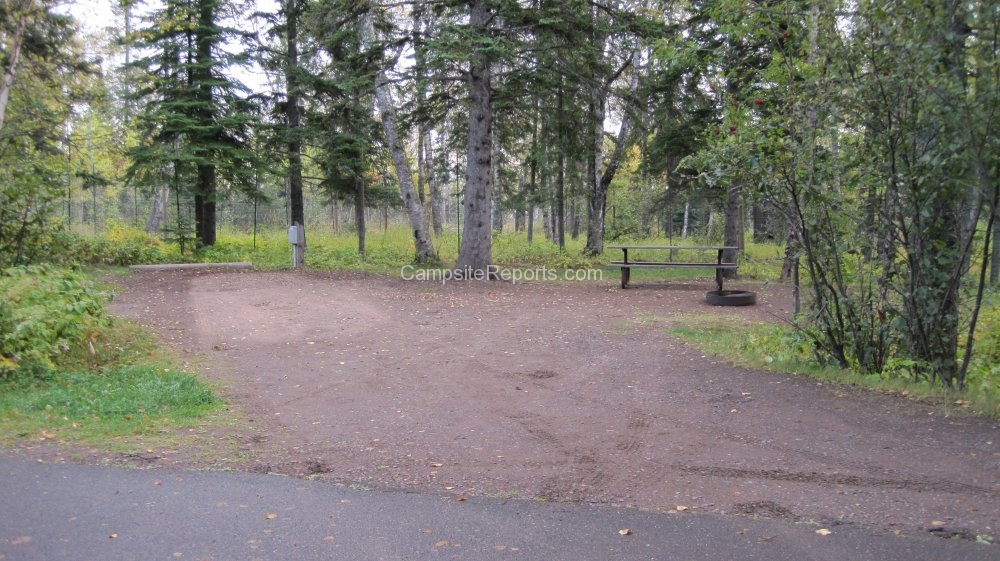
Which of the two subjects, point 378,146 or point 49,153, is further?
point 378,146

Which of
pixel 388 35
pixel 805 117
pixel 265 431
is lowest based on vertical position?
pixel 265 431

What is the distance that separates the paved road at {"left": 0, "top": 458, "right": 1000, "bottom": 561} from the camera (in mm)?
3311

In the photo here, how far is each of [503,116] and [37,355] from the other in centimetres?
1520

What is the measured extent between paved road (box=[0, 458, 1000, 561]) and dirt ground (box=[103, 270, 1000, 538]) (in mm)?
215

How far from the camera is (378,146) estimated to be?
2169 centimetres

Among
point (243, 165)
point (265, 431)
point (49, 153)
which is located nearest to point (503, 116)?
point (243, 165)

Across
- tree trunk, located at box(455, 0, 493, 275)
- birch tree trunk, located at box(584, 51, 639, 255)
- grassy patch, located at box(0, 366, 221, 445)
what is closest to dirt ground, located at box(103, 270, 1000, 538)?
grassy patch, located at box(0, 366, 221, 445)

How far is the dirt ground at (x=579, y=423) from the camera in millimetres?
4047

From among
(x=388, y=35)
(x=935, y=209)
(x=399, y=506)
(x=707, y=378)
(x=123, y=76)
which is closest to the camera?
(x=399, y=506)

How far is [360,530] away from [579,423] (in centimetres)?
244

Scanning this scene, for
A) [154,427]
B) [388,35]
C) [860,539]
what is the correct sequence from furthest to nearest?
[388,35], [154,427], [860,539]

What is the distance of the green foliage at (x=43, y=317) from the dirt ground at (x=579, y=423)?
1214 mm

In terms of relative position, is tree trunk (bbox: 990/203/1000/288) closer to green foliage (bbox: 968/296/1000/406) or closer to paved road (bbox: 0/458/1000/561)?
green foliage (bbox: 968/296/1000/406)

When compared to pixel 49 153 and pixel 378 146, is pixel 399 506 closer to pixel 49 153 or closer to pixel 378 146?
pixel 49 153
